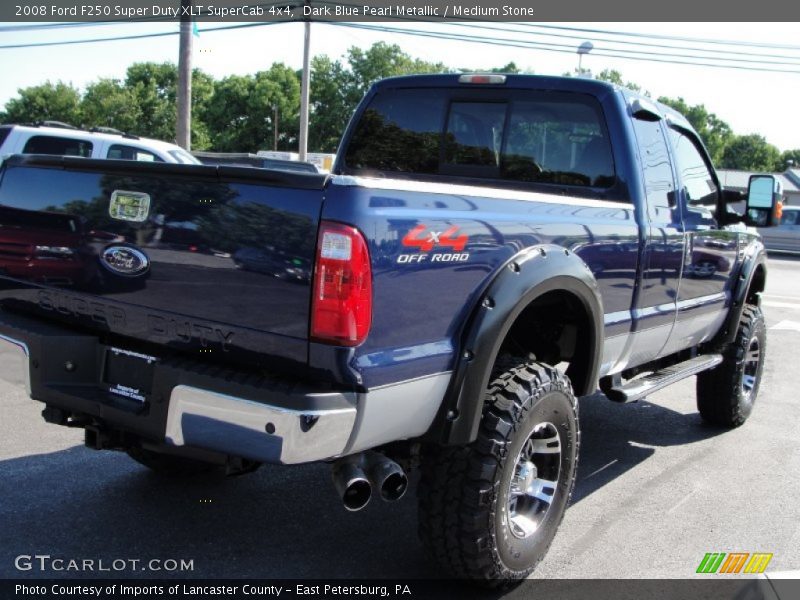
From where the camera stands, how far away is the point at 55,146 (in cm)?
1020

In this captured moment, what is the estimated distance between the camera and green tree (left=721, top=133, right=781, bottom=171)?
105 m

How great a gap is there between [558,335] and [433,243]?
138cm

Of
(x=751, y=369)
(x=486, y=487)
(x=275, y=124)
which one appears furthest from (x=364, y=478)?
(x=275, y=124)

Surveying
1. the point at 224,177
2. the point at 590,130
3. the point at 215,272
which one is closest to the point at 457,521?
the point at 215,272

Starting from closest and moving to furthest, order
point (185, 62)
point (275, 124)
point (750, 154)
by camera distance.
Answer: point (185, 62) → point (275, 124) → point (750, 154)

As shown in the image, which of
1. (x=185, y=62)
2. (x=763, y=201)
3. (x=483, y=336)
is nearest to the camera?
(x=483, y=336)

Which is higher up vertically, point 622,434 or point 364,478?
point 364,478

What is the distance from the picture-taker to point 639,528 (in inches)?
152

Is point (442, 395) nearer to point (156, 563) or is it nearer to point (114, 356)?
point (114, 356)

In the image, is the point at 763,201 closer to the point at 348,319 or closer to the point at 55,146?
the point at 348,319

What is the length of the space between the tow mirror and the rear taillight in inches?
153

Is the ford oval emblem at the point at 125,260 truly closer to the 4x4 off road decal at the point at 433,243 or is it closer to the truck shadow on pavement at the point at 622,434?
the 4x4 off road decal at the point at 433,243

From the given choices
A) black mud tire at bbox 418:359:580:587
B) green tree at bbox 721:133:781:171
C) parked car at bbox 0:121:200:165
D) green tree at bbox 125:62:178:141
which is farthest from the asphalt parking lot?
green tree at bbox 721:133:781:171

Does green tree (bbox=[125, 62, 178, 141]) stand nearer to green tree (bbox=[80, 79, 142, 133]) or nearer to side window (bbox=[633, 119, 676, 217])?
green tree (bbox=[80, 79, 142, 133])
